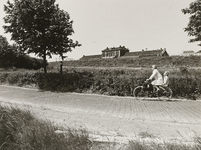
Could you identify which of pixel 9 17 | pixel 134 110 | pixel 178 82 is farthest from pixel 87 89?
pixel 9 17

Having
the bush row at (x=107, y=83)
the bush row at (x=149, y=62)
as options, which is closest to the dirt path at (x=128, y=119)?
the bush row at (x=107, y=83)

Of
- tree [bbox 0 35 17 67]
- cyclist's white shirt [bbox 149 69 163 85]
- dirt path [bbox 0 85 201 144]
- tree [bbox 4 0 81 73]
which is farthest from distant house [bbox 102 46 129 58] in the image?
dirt path [bbox 0 85 201 144]

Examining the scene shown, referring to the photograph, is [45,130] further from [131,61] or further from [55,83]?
[131,61]

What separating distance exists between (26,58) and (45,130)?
2787 cm

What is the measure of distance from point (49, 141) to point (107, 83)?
24.1ft

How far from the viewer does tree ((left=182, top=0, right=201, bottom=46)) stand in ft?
56.6

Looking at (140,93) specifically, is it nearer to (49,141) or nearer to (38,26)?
(49,141)

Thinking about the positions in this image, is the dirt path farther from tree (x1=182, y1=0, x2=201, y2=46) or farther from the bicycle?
tree (x1=182, y1=0, x2=201, y2=46)

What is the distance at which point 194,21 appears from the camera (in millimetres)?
17781

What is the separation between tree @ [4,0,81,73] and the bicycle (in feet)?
21.1

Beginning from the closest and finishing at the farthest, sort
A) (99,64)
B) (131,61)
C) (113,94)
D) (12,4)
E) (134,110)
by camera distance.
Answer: (134,110) < (113,94) < (12,4) < (131,61) < (99,64)

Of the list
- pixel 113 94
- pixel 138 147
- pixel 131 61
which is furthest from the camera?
pixel 131 61

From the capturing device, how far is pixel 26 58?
94.2 feet

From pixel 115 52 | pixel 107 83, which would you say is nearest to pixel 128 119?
pixel 107 83
